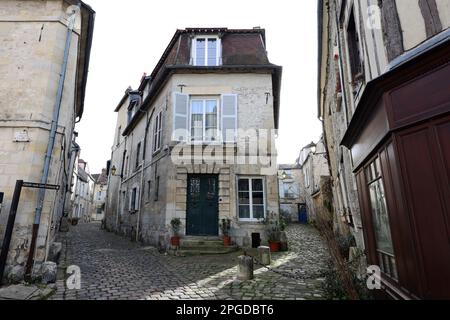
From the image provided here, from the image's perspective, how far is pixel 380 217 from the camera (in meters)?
3.62

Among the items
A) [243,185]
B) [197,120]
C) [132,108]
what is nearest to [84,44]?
[197,120]

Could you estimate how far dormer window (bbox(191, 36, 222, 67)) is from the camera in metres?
10.6

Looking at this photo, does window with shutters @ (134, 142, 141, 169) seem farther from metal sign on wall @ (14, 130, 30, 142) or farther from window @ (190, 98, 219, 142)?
metal sign on wall @ (14, 130, 30, 142)

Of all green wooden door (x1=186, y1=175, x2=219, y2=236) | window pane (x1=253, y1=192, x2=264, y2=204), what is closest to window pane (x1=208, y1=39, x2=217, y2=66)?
green wooden door (x1=186, y1=175, x2=219, y2=236)

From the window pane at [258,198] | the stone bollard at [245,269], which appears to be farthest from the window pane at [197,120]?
the stone bollard at [245,269]

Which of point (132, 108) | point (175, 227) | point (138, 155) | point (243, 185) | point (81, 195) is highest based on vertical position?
point (132, 108)

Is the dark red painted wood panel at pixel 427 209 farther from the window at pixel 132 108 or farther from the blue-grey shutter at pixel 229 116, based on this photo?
the window at pixel 132 108

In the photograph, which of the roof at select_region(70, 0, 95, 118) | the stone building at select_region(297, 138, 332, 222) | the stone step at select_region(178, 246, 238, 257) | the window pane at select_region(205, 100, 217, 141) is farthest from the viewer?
the stone building at select_region(297, 138, 332, 222)

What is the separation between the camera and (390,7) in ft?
11.2

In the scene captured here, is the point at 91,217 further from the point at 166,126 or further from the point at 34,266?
the point at 34,266

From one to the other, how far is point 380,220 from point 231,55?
28.4ft

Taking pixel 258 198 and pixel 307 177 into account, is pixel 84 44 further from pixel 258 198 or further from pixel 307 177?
pixel 307 177

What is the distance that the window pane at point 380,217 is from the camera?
337cm

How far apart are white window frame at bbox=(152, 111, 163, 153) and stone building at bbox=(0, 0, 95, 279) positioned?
4.88 meters
